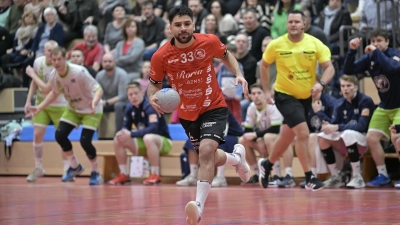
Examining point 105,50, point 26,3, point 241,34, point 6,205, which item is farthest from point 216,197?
point 26,3

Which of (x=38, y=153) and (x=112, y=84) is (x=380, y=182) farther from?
(x=38, y=153)

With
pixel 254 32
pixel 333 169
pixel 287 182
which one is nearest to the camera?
pixel 333 169

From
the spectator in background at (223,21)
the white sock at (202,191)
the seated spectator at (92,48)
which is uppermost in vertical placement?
the spectator in background at (223,21)

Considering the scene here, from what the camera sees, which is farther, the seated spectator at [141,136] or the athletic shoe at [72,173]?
the athletic shoe at [72,173]

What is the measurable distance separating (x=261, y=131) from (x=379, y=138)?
80.6 inches

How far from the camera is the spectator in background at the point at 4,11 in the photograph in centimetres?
2002

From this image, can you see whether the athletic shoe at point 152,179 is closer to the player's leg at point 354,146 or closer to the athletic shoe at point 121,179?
the athletic shoe at point 121,179

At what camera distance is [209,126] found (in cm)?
714

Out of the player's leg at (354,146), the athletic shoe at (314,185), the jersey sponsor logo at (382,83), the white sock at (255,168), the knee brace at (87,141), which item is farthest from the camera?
the knee brace at (87,141)

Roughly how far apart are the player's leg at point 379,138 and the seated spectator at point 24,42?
10.1m

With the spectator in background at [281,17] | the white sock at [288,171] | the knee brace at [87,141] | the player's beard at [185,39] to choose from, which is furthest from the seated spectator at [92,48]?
the player's beard at [185,39]

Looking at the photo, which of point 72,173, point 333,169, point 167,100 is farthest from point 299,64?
point 72,173

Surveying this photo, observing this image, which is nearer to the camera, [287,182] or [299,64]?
[299,64]

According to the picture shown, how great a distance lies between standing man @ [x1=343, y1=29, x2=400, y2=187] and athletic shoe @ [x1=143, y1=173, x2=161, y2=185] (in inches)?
156
